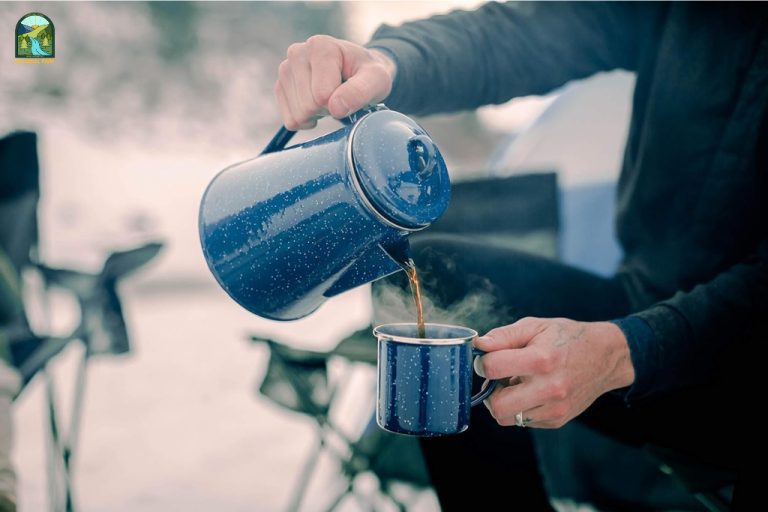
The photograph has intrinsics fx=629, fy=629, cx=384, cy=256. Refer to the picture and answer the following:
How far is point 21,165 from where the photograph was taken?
65.7 inches

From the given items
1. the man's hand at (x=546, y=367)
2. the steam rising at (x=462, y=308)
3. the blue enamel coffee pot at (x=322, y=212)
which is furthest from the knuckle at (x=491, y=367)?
the steam rising at (x=462, y=308)

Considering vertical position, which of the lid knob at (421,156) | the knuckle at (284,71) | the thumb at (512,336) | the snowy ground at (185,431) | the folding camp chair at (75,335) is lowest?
the snowy ground at (185,431)

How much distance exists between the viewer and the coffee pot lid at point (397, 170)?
0.67 m

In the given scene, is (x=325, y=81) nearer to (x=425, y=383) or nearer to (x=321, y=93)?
(x=321, y=93)

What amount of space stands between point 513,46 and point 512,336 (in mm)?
698

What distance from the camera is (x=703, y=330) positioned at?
819mm

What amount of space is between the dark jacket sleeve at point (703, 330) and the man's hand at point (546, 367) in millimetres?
65

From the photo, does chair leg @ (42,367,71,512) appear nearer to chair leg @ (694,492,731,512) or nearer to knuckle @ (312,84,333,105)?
knuckle @ (312,84,333,105)

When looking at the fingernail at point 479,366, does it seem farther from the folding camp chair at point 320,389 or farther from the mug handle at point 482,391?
the folding camp chair at point 320,389

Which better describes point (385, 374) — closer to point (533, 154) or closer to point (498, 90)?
point (498, 90)

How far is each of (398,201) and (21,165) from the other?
4.62ft

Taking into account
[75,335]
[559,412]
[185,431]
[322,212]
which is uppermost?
[322,212]

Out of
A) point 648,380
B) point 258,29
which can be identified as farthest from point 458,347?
point 258,29

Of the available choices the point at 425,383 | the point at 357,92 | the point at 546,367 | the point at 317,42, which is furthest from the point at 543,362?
the point at 317,42
